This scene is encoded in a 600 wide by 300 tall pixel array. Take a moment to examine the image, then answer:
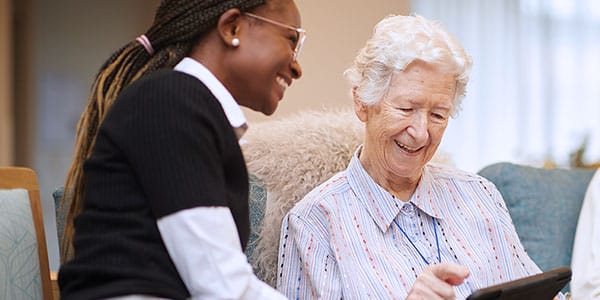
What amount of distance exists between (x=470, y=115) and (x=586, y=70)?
2.67 feet

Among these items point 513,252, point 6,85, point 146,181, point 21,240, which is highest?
point 146,181

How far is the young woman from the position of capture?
960 mm

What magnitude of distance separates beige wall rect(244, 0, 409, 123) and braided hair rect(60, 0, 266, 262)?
1.48 m

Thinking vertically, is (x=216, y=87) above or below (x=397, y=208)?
above

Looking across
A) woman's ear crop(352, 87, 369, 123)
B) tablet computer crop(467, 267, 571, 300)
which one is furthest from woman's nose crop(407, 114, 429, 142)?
tablet computer crop(467, 267, 571, 300)

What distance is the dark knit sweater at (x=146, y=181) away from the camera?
96 centimetres

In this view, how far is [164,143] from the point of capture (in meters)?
0.97

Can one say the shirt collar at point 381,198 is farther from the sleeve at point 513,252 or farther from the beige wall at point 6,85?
the beige wall at point 6,85

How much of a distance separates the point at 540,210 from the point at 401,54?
2.91ft

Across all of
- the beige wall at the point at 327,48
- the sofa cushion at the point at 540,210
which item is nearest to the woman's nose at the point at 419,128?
the sofa cushion at the point at 540,210

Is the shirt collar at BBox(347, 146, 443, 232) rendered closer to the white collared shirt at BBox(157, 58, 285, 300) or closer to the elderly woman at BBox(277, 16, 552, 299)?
the elderly woman at BBox(277, 16, 552, 299)

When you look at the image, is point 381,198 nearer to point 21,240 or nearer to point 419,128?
point 419,128

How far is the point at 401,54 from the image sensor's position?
5.45 ft

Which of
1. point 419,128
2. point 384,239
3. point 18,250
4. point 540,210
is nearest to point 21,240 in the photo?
→ point 18,250
